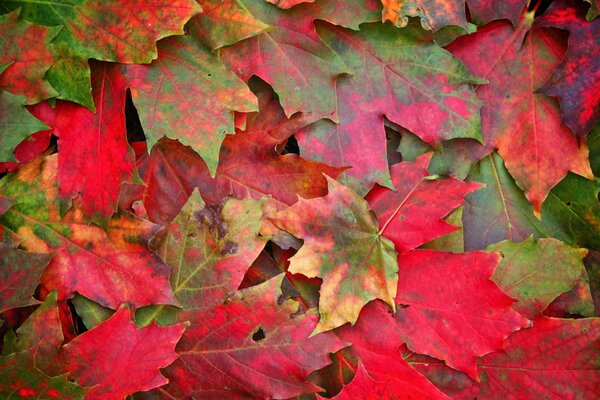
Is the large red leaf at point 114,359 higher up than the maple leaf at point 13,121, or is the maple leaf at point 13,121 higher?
the maple leaf at point 13,121

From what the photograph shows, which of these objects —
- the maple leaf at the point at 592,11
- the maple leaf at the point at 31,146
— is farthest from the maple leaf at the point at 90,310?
the maple leaf at the point at 592,11

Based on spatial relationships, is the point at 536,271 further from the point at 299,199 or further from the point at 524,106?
the point at 299,199

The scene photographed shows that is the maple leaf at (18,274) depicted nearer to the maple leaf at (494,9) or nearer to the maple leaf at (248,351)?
the maple leaf at (248,351)

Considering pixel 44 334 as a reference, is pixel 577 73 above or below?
above

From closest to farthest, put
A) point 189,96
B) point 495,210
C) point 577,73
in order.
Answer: point 189,96, point 577,73, point 495,210

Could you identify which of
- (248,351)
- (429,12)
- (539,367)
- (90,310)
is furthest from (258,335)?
(429,12)

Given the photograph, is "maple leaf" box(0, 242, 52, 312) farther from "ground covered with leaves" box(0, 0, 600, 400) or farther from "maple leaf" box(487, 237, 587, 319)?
"maple leaf" box(487, 237, 587, 319)

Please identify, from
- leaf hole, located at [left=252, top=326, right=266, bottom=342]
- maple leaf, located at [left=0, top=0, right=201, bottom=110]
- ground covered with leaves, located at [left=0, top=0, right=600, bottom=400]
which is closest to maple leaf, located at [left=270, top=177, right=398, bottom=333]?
ground covered with leaves, located at [left=0, top=0, right=600, bottom=400]
